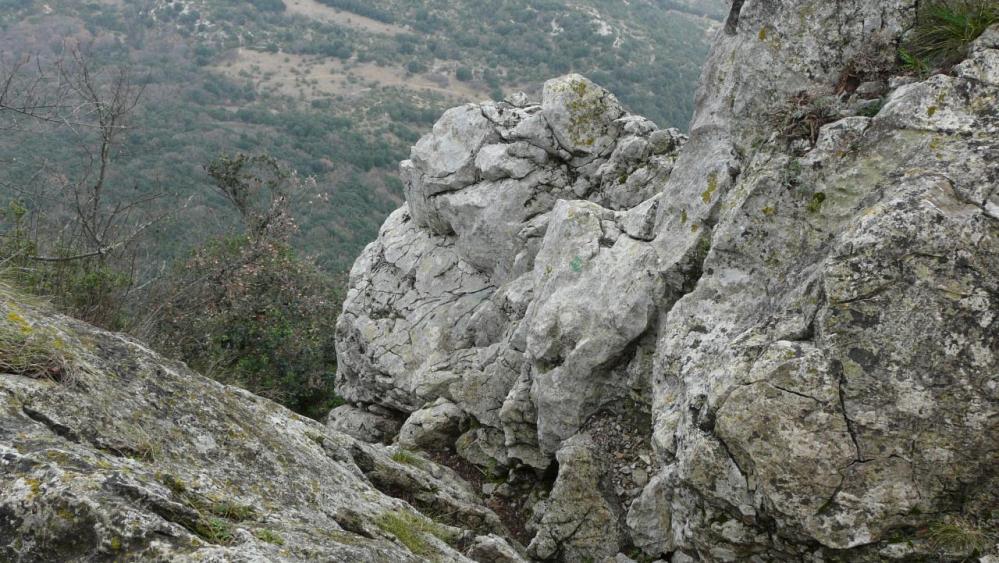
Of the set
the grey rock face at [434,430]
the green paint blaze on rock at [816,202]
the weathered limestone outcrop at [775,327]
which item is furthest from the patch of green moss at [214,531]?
the grey rock face at [434,430]

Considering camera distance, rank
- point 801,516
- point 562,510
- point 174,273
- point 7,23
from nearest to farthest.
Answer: point 801,516 → point 562,510 → point 174,273 → point 7,23

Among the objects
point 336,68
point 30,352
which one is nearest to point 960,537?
point 30,352

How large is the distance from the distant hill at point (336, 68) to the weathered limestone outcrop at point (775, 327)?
2734 cm

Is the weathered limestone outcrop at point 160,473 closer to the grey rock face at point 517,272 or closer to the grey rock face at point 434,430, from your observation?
the grey rock face at point 517,272

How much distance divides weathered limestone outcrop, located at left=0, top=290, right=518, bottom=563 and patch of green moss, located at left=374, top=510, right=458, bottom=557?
2 centimetres

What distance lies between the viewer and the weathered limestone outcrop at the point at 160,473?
4.09m

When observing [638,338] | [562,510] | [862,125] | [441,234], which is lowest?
[562,510]

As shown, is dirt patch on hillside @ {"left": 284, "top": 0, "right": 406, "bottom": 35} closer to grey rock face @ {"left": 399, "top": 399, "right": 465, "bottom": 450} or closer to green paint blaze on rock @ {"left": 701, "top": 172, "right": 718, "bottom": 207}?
grey rock face @ {"left": 399, "top": 399, "right": 465, "bottom": 450}

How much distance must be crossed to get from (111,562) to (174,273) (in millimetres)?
18782

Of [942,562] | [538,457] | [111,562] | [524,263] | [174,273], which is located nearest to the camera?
[111,562]

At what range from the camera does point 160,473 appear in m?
4.93

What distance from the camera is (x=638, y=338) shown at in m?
9.36

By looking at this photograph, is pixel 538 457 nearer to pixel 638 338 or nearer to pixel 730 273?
pixel 638 338

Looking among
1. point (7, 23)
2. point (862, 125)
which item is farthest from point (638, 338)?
point (7, 23)
